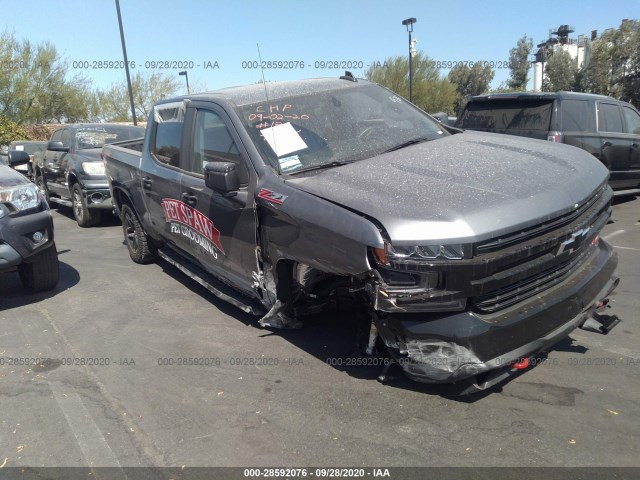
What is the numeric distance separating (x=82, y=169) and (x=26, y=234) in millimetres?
4109

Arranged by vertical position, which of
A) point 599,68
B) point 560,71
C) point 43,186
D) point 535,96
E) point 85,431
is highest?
point 560,71

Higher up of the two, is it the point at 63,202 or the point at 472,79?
the point at 472,79

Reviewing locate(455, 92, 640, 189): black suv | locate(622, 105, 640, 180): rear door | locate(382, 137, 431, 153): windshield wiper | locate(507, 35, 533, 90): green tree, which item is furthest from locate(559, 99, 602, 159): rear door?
locate(507, 35, 533, 90): green tree

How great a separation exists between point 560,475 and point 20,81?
1280 inches

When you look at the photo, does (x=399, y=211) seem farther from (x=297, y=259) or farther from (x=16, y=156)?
(x=16, y=156)

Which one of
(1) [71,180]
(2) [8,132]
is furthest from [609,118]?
(2) [8,132]

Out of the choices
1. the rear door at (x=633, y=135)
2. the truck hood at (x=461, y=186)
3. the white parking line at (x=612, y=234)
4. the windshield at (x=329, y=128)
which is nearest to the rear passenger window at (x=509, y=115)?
the white parking line at (x=612, y=234)

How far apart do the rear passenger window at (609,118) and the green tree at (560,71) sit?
94.0ft

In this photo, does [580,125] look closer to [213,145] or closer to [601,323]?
[601,323]

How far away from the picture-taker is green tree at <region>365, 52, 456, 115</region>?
36.4 metres

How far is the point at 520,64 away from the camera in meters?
47.2

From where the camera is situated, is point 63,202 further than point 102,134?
Yes

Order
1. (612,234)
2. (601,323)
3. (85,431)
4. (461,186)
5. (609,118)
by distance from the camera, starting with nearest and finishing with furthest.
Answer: (461,186) < (85,431) < (601,323) < (612,234) < (609,118)

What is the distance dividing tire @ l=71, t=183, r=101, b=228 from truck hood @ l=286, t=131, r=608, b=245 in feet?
22.0
